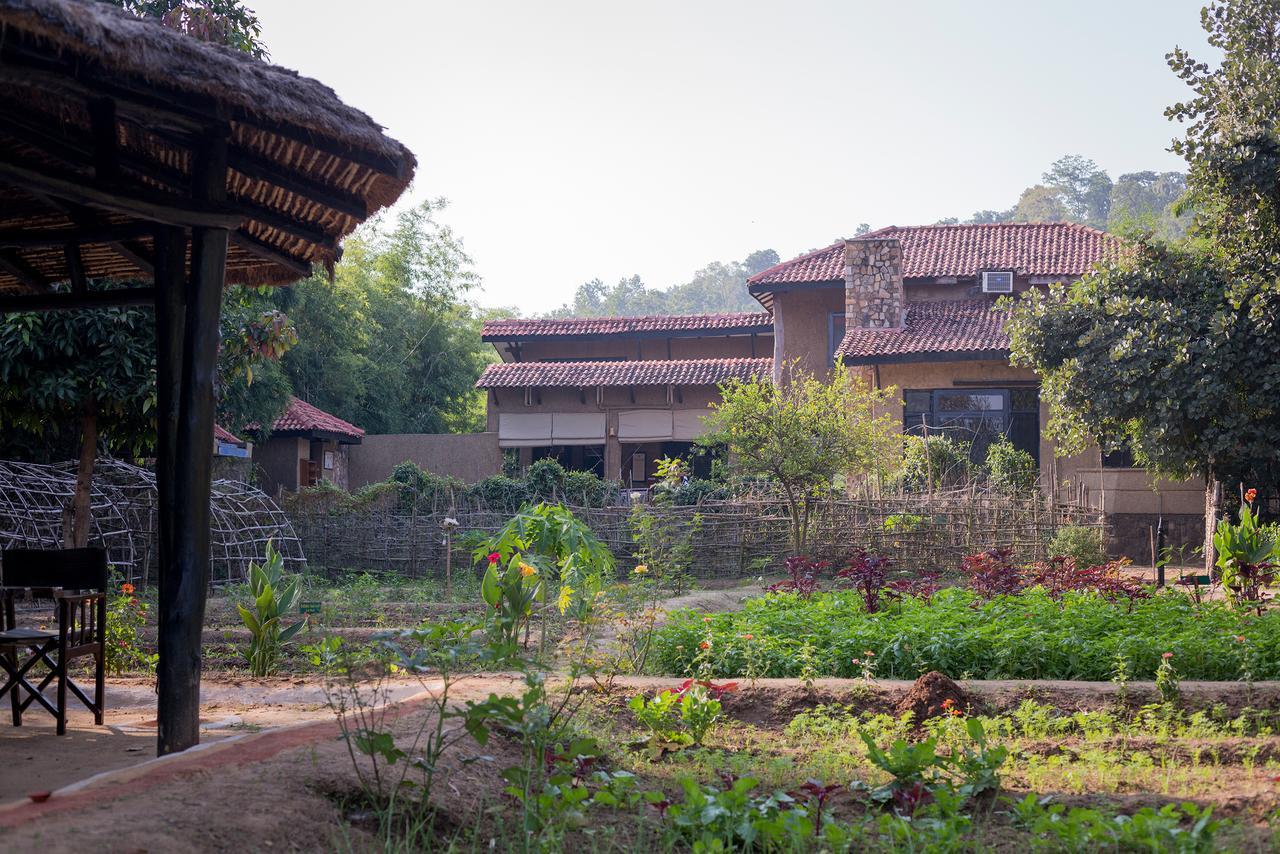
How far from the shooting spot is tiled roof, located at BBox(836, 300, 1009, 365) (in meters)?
21.7

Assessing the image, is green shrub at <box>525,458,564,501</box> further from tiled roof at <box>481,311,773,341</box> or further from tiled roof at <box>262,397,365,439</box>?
tiled roof at <box>481,311,773,341</box>

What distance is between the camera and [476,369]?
36250 mm

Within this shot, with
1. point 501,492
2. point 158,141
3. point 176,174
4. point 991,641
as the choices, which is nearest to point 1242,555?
point 991,641

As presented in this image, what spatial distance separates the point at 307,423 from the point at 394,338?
8750 millimetres

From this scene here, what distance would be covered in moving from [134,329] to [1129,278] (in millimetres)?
12688

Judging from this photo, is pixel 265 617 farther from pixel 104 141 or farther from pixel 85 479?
pixel 104 141

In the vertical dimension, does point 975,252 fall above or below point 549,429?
above

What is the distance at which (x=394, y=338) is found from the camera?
34406mm

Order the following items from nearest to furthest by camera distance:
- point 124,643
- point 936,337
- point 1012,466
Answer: point 124,643, point 1012,466, point 936,337

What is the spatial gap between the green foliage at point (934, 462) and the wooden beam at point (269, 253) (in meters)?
13.7

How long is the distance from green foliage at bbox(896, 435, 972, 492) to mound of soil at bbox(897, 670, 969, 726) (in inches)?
514

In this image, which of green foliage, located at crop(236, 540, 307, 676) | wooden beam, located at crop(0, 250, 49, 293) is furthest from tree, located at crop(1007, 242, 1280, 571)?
wooden beam, located at crop(0, 250, 49, 293)

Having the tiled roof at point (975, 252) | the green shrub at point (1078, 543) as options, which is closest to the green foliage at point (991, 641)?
the green shrub at point (1078, 543)

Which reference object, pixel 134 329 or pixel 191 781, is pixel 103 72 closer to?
pixel 191 781
